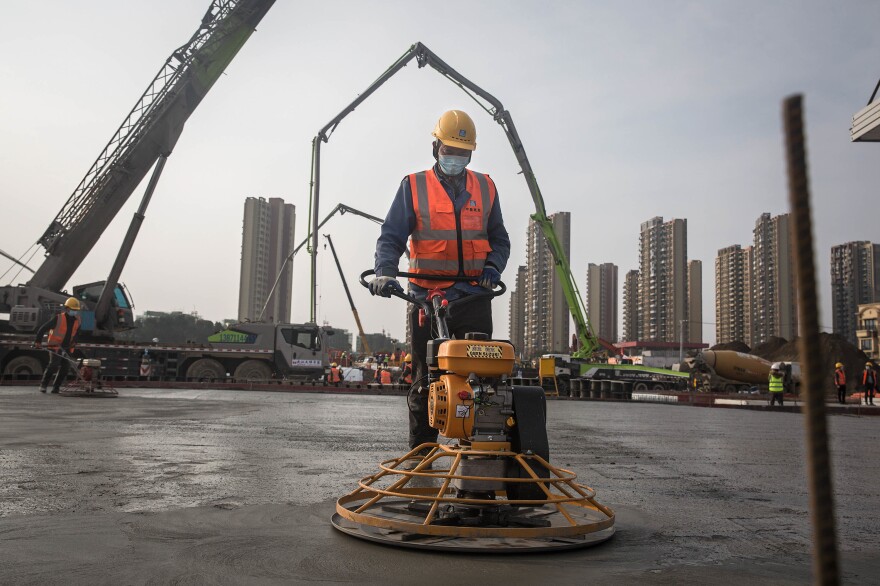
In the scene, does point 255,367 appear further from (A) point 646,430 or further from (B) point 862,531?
(B) point 862,531

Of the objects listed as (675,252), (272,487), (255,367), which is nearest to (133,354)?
(255,367)

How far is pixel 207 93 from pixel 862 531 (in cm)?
2638

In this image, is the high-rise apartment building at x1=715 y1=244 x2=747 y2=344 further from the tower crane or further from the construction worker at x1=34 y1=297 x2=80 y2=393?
the construction worker at x1=34 y1=297 x2=80 y2=393

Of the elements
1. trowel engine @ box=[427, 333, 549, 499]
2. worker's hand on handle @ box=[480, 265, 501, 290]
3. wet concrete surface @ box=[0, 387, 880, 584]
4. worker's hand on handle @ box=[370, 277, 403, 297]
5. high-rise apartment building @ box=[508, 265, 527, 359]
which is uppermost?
high-rise apartment building @ box=[508, 265, 527, 359]

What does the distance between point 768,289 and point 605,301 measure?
32237 mm

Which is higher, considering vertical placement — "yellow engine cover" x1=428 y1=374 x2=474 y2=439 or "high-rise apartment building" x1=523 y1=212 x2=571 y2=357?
"high-rise apartment building" x1=523 y1=212 x2=571 y2=357

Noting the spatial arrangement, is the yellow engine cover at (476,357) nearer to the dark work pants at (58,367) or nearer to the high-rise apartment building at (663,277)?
the dark work pants at (58,367)

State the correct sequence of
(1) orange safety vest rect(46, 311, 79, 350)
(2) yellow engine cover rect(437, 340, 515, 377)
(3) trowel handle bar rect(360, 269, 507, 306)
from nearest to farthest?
(2) yellow engine cover rect(437, 340, 515, 377)
(3) trowel handle bar rect(360, 269, 507, 306)
(1) orange safety vest rect(46, 311, 79, 350)

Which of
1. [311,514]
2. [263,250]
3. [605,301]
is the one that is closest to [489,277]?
[311,514]

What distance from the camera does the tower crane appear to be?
78.3ft

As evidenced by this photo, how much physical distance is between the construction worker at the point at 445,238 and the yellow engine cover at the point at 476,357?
874mm

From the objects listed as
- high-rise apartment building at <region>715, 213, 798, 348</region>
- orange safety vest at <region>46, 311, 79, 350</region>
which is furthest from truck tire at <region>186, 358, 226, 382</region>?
high-rise apartment building at <region>715, 213, 798, 348</region>

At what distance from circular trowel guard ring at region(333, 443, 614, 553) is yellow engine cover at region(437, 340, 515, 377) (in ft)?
1.18

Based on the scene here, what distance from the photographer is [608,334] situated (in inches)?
4222
